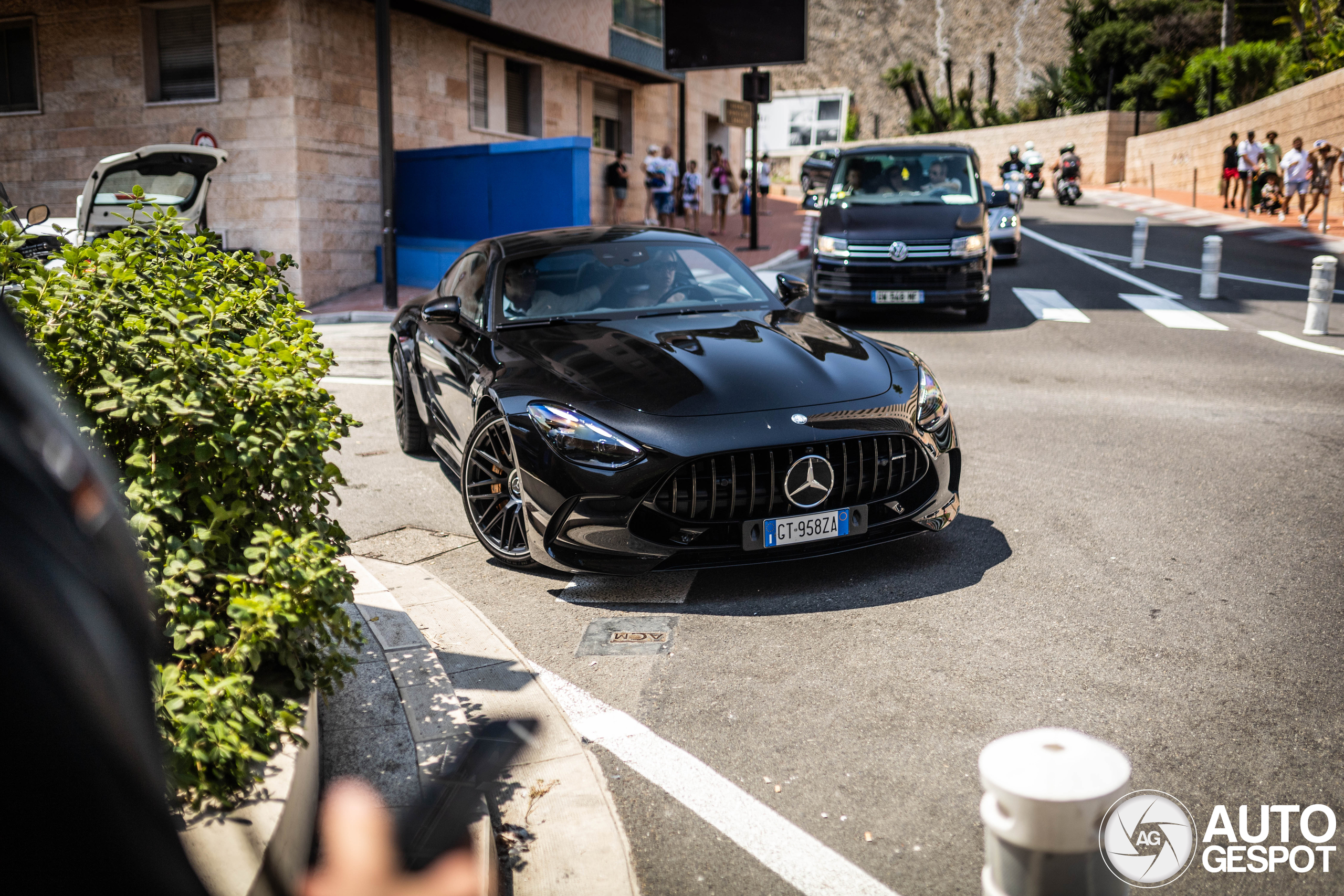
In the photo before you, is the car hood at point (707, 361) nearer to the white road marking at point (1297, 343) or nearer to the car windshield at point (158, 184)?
the white road marking at point (1297, 343)

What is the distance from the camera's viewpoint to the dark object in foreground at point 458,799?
3.86 feet

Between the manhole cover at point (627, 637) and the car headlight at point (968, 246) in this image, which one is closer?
the manhole cover at point (627, 637)

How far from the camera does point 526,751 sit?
1795 mm

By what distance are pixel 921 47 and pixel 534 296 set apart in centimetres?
7637

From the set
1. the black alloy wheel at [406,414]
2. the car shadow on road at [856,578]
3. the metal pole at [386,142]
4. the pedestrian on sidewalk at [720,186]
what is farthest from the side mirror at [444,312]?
the pedestrian on sidewalk at [720,186]

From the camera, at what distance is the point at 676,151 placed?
101ft

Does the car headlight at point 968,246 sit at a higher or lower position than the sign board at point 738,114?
lower

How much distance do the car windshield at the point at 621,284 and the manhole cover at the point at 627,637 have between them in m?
2.04

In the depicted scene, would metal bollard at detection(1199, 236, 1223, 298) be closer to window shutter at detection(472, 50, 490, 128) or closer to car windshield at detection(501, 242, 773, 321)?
car windshield at detection(501, 242, 773, 321)

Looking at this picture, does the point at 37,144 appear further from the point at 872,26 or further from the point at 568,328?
the point at 872,26

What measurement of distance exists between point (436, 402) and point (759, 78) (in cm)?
1707

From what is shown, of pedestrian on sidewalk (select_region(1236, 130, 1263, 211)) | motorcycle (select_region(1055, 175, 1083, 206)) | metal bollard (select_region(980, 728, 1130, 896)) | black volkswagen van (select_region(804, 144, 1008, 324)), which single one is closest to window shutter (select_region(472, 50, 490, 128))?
black volkswagen van (select_region(804, 144, 1008, 324))

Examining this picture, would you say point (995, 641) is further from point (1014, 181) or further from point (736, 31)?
point (1014, 181)

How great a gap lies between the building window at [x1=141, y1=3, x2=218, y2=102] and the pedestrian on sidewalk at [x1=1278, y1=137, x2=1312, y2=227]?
2172 cm
